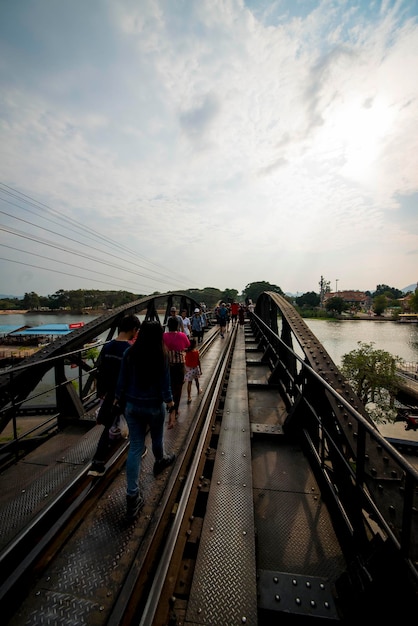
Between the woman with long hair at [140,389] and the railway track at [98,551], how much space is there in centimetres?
26

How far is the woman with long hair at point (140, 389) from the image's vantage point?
8.15 feet

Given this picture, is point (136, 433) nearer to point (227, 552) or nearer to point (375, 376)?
point (227, 552)

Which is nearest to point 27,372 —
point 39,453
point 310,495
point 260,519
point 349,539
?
point 39,453

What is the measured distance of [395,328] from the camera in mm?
78188

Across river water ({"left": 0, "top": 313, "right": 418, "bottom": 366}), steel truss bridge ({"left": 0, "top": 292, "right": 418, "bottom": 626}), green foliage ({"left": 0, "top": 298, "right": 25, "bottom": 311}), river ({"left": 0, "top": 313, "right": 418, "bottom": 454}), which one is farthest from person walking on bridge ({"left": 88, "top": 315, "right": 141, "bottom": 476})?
green foliage ({"left": 0, "top": 298, "right": 25, "bottom": 311})

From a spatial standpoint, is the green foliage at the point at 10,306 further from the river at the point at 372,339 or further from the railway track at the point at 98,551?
the railway track at the point at 98,551

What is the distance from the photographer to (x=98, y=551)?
213cm

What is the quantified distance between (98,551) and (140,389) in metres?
1.26

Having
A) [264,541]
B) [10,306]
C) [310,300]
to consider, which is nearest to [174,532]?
[264,541]

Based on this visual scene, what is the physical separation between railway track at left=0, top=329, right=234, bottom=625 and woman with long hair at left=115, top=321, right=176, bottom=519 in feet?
0.86

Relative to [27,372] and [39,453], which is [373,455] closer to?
[39,453]

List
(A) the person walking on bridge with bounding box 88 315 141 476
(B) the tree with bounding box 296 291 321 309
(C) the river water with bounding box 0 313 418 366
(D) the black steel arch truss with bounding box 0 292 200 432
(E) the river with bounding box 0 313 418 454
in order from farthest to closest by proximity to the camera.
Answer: (B) the tree with bounding box 296 291 321 309 < (C) the river water with bounding box 0 313 418 366 < (E) the river with bounding box 0 313 418 454 < (D) the black steel arch truss with bounding box 0 292 200 432 < (A) the person walking on bridge with bounding box 88 315 141 476

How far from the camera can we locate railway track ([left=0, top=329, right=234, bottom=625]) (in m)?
1.76

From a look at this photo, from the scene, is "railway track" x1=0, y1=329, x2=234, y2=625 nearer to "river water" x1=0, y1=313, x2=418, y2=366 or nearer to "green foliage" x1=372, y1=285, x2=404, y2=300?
"river water" x1=0, y1=313, x2=418, y2=366
